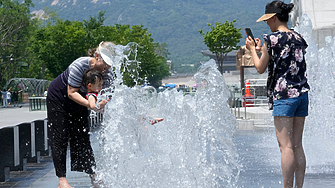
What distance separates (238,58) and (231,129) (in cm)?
2377

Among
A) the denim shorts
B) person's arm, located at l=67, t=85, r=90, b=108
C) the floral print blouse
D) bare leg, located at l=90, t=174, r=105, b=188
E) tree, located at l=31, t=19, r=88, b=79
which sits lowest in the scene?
bare leg, located at l=90, t=174, r=105, b=188

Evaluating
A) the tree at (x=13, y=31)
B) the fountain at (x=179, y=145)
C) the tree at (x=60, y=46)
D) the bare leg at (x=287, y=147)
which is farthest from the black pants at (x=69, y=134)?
the tree at (x=13, y=31)

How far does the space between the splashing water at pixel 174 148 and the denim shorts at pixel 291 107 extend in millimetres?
828

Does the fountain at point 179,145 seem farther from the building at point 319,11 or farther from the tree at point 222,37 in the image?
the tree at point 222,37

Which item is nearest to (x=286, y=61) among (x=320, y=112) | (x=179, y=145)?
(x=179, y=145)

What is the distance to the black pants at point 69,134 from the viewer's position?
409 cm

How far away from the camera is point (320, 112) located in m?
6.47

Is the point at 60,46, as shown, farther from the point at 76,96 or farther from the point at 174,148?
the point at 76,96

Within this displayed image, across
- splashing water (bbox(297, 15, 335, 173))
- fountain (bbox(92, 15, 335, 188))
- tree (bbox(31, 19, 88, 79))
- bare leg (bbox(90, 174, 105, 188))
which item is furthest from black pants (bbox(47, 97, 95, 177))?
tree (bbox(31, 19, 88, 79))

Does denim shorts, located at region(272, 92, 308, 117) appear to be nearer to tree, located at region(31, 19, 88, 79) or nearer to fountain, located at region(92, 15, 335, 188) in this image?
fountain, located at region(92, 15, 335, 188)

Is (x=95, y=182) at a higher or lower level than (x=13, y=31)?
lower

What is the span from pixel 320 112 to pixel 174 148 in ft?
9.60

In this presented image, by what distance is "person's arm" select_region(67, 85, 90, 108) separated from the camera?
12.9 feet

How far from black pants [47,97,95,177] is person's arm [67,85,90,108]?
16 cm
